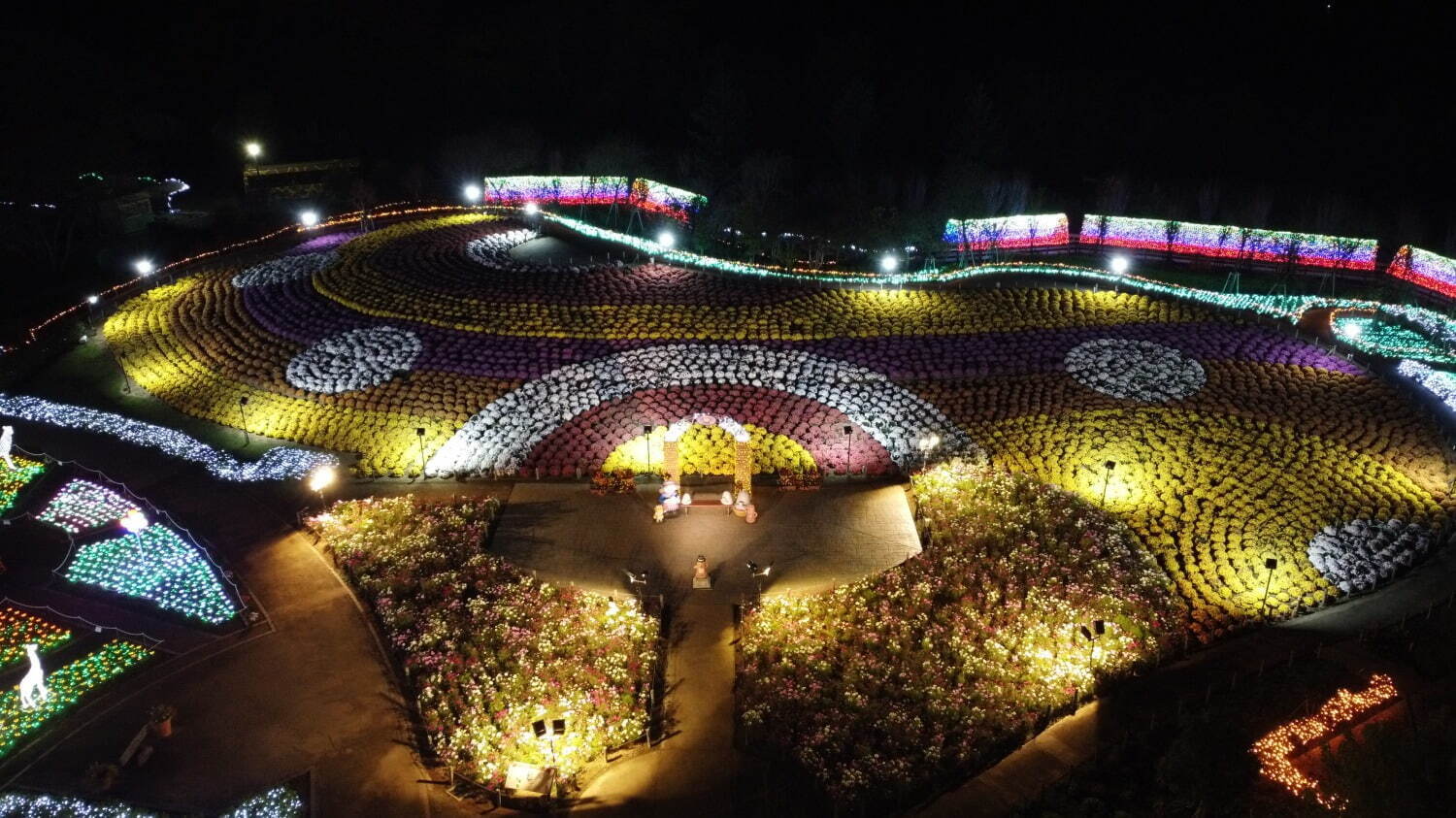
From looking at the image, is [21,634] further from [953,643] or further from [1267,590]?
[1267,590]

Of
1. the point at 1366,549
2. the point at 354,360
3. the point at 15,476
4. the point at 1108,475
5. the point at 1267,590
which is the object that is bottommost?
the point at 15,476

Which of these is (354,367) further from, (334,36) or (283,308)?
(334,36)

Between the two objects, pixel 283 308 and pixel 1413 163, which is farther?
pixel 1413 163

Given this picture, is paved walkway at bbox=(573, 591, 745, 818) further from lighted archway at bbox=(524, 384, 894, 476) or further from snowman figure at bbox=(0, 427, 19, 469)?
snowman figure at bbox=(0, 427, 19, 469)

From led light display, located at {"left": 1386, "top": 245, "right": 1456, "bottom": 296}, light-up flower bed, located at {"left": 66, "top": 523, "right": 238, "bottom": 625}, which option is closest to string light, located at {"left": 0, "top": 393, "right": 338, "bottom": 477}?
light-up flower bed, located at {"left": 66, "top": 523, "right": 238, "bottom": 625}

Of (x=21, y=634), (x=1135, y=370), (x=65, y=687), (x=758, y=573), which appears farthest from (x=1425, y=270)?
(x=21, y=634)

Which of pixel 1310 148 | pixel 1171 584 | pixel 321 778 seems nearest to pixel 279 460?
pixel 321 778
